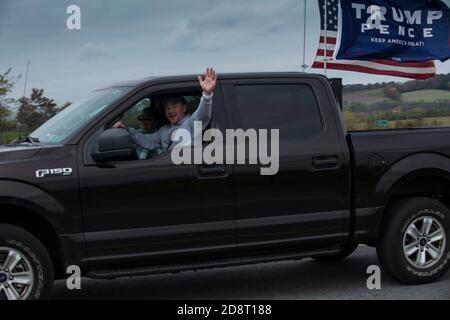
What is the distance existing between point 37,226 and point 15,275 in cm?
41

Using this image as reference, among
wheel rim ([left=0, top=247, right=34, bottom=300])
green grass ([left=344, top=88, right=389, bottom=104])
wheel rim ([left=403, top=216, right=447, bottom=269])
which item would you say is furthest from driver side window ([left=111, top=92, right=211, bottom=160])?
green grass ([left=344, top=88, right=389, bottom=104])

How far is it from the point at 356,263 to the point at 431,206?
53.1 inches

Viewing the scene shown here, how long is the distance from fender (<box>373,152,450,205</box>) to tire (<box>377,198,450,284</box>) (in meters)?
0.25

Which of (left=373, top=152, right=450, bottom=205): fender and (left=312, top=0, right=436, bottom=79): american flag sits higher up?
(left=312, top=0, right=436, bottom=79): american flag

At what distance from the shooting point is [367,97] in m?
15.1

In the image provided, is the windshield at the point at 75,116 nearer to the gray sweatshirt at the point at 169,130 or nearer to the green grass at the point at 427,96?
the gray sweatshirt at the point at 169,130

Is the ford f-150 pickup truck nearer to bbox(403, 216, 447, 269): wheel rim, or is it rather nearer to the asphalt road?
bbox(403, 216, 447, 269): wheel rim

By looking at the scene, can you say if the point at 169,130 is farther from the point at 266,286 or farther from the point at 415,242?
Result: the point at 415,242

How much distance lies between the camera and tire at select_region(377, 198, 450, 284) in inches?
226

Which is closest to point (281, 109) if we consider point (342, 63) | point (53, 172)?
point (53, 172)

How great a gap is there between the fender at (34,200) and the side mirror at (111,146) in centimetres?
46

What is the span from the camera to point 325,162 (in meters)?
5.46
